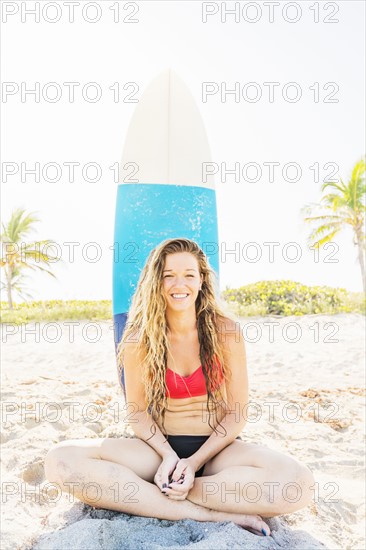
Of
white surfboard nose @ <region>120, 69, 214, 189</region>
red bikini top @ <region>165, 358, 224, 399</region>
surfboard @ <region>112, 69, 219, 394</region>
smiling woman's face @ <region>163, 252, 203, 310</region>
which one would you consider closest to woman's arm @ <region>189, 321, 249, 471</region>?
red bikini top @ <region>165, 358, 224, 399</region>

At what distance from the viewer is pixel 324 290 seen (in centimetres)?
1012

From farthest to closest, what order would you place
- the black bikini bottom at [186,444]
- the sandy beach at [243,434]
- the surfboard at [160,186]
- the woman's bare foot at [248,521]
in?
the surfboard at [160,186] → the black bikini bottom at [186,444] → the sandy beach at [243,434] → the woman's bare foot at [248,521]

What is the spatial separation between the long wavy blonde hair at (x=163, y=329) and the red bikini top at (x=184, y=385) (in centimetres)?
2

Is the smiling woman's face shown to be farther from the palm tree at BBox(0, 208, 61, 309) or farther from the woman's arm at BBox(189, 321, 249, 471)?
the palm tree at BBox(0, 208, 61, 309)

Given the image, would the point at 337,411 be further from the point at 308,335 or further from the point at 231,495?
the point at 308,335

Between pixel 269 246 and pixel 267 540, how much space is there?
2388mm

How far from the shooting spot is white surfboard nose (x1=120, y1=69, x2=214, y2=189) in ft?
11.8

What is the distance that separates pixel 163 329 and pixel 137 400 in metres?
0.31

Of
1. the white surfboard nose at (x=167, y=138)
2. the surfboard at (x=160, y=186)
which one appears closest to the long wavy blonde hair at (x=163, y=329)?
the surfboard at (x=160, y=186)

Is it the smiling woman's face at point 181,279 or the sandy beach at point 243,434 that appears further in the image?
the smiling woman's face at point 181,279

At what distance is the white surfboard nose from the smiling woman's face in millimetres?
1309

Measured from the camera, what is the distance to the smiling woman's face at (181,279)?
2309 mm

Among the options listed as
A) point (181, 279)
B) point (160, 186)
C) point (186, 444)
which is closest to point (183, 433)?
point (186, 444)

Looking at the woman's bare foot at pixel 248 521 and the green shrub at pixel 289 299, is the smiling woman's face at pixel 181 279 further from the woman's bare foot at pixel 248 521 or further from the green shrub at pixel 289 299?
the green shrub at pixel 289 299
